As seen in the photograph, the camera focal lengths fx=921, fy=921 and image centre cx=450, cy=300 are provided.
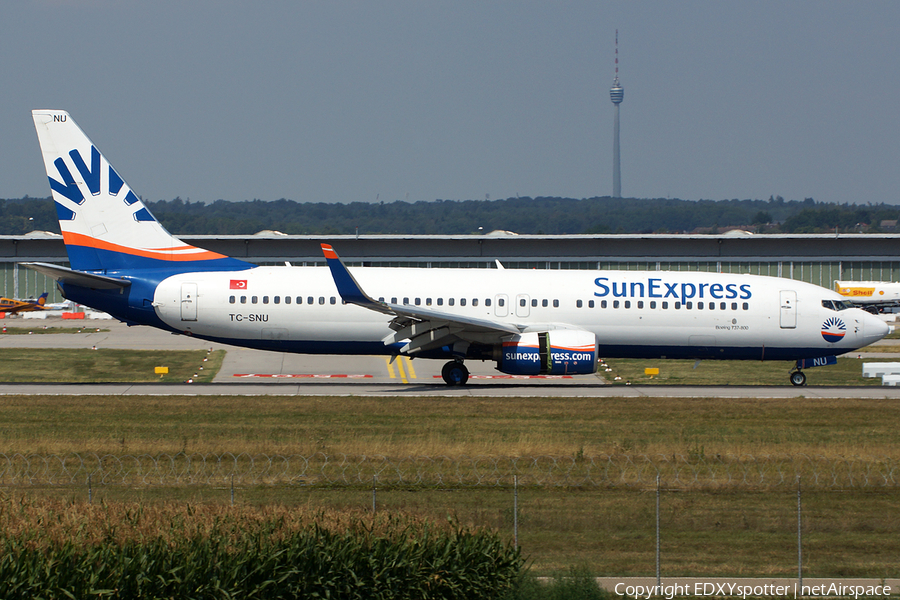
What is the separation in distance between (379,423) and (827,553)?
13207 millimetres

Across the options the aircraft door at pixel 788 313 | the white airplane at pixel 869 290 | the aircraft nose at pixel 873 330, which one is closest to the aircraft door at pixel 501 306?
the aircraft door at pixel 788 313

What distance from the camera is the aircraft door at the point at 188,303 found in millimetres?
32906

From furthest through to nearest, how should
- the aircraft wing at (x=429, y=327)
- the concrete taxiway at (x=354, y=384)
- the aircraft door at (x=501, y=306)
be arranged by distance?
the aircraft door at (x=501, y=306)
the concrete taxiway at (x=354, y=384)
the aircraft wing at (x=429, y=327)

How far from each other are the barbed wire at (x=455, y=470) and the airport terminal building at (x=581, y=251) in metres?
51.9

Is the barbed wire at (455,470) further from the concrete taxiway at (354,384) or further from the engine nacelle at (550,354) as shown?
the concrete taxiway at (354,384)

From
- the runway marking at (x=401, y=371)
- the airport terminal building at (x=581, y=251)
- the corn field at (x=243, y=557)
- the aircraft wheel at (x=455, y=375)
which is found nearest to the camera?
the corn field at (x=243, y=557)

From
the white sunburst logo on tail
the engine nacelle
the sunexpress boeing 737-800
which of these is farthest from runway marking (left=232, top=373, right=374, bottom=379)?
the white sunburst logo on tail

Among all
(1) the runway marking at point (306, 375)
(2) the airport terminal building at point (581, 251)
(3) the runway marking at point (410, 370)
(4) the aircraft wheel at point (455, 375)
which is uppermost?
(2) the airport terminal building at point (581, 251)

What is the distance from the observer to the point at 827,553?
14406 millimetres

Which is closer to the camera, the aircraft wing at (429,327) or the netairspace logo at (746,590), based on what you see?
the netairspace logo at (746,590)

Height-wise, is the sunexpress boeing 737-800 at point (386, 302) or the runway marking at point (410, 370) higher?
the sunexpress boeing 737-800 at point (386, 302)

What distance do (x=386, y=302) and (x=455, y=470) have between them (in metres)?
14.5

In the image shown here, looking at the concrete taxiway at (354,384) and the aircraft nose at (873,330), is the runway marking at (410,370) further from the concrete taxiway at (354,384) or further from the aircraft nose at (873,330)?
the aircraft nose at (873,330)

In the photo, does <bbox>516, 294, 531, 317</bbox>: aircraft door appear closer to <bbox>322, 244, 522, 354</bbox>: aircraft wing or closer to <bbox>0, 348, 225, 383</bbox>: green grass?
<bbox>322, 244, 522, 354</bbox>: aircraft wing
